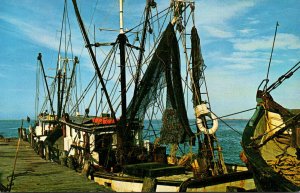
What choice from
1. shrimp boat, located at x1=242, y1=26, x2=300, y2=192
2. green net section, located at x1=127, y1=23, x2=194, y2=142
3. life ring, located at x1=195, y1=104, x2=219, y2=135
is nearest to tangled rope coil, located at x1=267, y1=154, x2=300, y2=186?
shrimp boat, located at x1=242, y1=26, x2=300, y2=192

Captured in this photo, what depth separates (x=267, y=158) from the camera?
38.5 feet

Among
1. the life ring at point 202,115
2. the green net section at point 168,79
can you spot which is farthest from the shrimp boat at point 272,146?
the green net section at point 168,79

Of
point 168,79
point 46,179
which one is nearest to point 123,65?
point 168,79

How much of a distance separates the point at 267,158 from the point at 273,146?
3.37 feet

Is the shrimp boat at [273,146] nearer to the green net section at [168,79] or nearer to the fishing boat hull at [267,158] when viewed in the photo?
the fishing boat hull at [267,158]

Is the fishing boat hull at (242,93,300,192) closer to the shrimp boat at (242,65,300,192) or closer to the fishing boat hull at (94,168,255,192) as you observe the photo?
the shrimp boat at (242,65,300,192)

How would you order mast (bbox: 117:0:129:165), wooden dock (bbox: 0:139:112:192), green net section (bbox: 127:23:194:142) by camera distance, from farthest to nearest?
mast (bbox: 117:0:129:165) → green net section (bbox: 127:23:194:142) → wooden dock (bbox: 0:139:112:192)

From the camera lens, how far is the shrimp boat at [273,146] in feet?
30.7

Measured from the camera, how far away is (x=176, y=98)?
43.9 feet

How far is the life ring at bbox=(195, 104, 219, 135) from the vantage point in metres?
12.6

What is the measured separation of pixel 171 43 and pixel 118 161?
6.19 m

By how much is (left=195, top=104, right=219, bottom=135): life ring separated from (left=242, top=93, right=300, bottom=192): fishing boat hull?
1.22 meters

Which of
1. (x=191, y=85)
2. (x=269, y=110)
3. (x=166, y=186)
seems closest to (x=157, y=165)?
(x=166, y=186)

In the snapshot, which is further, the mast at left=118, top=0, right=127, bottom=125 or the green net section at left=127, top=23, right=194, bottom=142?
the mast at left=118, top=0, right=127, bottom=125
